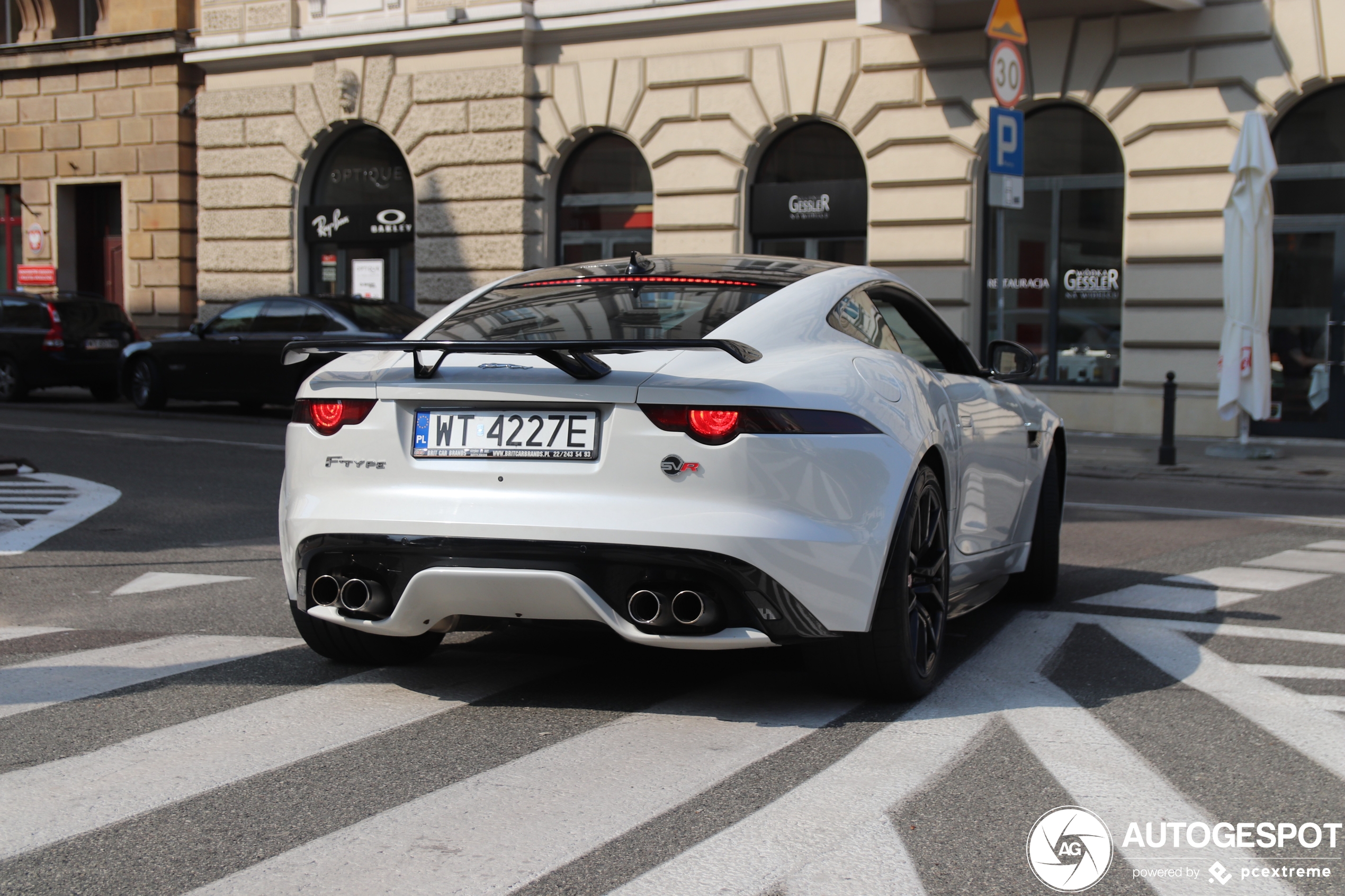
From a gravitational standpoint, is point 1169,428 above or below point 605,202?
below

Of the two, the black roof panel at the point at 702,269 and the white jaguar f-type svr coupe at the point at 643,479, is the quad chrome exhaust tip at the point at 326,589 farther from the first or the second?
the black roof panel at the point at 702,269

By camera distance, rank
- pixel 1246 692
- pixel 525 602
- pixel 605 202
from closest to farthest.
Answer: pixel 525 602, pixel 1246 692, pixel 605 202

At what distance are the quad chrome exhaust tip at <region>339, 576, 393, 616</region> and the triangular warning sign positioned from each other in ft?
36.4

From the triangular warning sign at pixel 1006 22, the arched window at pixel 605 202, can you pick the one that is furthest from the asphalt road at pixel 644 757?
the arched window at pixel 605 202

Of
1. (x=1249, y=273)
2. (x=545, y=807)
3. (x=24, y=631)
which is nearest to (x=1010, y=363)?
(x=545, y=807)

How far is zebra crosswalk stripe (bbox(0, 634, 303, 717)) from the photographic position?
4.68 meters

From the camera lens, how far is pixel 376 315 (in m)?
17.8

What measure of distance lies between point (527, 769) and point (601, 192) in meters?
18.4

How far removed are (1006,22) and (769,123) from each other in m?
5.67

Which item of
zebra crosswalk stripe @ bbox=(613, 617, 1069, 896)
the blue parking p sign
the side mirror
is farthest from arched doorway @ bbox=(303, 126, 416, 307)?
zebra crosswalk stripe @ bbox=(613, 617, 1069, 896)

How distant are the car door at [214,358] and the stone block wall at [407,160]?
3.99 meters

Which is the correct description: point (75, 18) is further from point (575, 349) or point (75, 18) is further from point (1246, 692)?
point (1246, 692)

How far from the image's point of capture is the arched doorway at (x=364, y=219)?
23.6 metres

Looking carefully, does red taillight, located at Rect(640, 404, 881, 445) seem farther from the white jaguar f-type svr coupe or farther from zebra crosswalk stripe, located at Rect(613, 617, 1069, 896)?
zebra crosswalk stripe, located at Rect(613, 617, 1069, 896)
